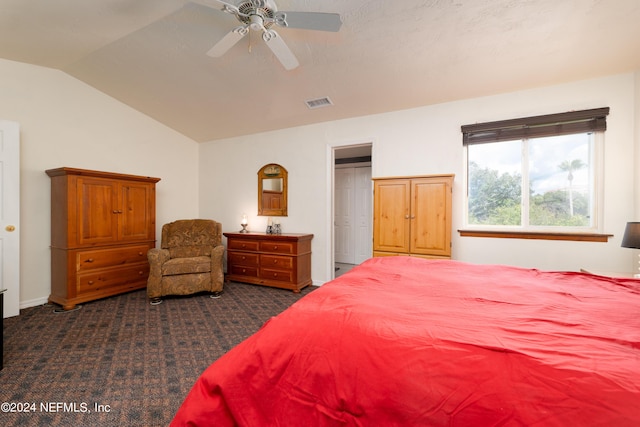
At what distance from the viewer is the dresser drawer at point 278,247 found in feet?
12.9

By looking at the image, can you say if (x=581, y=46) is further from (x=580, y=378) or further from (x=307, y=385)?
(x=307, y=385)

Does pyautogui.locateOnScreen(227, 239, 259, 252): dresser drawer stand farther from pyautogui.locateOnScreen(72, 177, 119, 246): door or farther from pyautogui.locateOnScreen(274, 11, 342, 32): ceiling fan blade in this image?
pyautogui.locateOnScreen(274, 11, 342, 32): ceiling fan blade

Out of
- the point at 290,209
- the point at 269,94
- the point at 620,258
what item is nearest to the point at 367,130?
the point at 269,94

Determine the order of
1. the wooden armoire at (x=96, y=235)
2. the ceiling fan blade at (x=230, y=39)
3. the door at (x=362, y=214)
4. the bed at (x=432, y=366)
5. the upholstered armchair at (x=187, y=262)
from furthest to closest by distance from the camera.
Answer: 1. the door at (x=362, y=214)
2. the upholstered armchair at (x=187, y=262)
3. the wooden armoire at (x=96, y=235)
4. the ceiling fan blade at (x=230, y=39)
5. the bed at (x=432, y=366)

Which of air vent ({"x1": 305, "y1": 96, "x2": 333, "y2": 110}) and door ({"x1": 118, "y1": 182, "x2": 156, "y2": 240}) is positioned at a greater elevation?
air vent ({"x1": 305, "y1": 96, "x2": 333, "y2": 110})

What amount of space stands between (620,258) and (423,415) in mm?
3414

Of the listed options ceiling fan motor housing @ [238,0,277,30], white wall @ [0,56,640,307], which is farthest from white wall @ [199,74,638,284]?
ceiling fan motor housing @ [238,0,277,30]

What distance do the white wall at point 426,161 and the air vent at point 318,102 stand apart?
0.48 meters

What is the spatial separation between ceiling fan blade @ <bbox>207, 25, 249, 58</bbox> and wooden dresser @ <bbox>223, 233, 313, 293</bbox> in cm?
242

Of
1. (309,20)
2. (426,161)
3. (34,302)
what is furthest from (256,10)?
(34,302)

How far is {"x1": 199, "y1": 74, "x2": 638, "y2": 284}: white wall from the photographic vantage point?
9.00ft

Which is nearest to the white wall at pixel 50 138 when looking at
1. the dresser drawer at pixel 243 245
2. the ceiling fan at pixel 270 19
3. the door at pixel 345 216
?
the dresser drawer at pixel 243 245

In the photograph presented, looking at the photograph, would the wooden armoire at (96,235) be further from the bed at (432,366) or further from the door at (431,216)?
the door at (431,216)

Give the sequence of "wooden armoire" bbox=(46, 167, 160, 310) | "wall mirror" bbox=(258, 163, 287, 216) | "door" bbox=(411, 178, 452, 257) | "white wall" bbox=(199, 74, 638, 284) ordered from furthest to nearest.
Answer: "wall mirror" bbox=(258, 163, 287, 216)
"wooden armoire" bbox=(46, 167, 160, 310)
"door" bbox=(411, 178, 452, 257)
"white wall" bbox=(199, 74, 638, 284)
